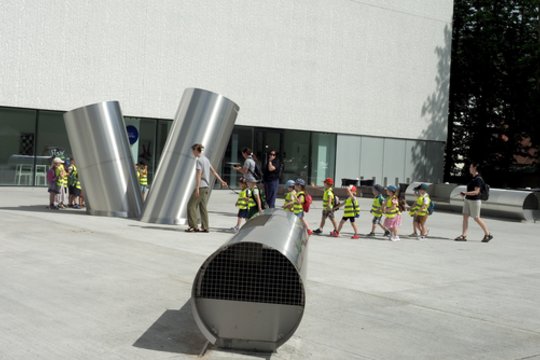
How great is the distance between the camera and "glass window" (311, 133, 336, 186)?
1287 inches

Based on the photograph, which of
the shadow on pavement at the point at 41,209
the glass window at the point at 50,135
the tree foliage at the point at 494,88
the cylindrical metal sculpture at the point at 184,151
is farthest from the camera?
the tree foliage at the point at 494,88

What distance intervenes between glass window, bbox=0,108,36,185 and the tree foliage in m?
24.1

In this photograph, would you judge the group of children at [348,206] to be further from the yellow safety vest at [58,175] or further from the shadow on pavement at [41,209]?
the yellow safety vest at [58,175]

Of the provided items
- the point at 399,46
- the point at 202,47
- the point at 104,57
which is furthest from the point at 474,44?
the point at 104,57

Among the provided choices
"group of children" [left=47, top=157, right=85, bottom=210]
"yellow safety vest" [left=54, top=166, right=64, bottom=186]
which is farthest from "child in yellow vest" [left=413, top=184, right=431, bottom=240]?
"yellow safety vest" [left=54, top=166, right=64, bottom=186]

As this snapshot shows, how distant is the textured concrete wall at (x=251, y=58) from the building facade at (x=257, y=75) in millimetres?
48

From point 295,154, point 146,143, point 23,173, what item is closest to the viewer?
point 23,173

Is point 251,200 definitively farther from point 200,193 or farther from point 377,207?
point 377,207

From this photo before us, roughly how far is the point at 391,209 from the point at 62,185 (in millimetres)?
7813

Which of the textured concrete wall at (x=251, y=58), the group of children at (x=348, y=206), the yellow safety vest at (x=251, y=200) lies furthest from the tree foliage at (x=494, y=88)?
the yellow safety vest at (x=251, y=200)

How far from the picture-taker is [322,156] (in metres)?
33.1

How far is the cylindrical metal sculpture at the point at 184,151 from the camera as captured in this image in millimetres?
14406

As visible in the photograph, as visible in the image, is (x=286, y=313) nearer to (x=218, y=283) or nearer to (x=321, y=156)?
(x=218, y=283)

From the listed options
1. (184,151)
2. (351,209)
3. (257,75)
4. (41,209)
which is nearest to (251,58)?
(257,75)
